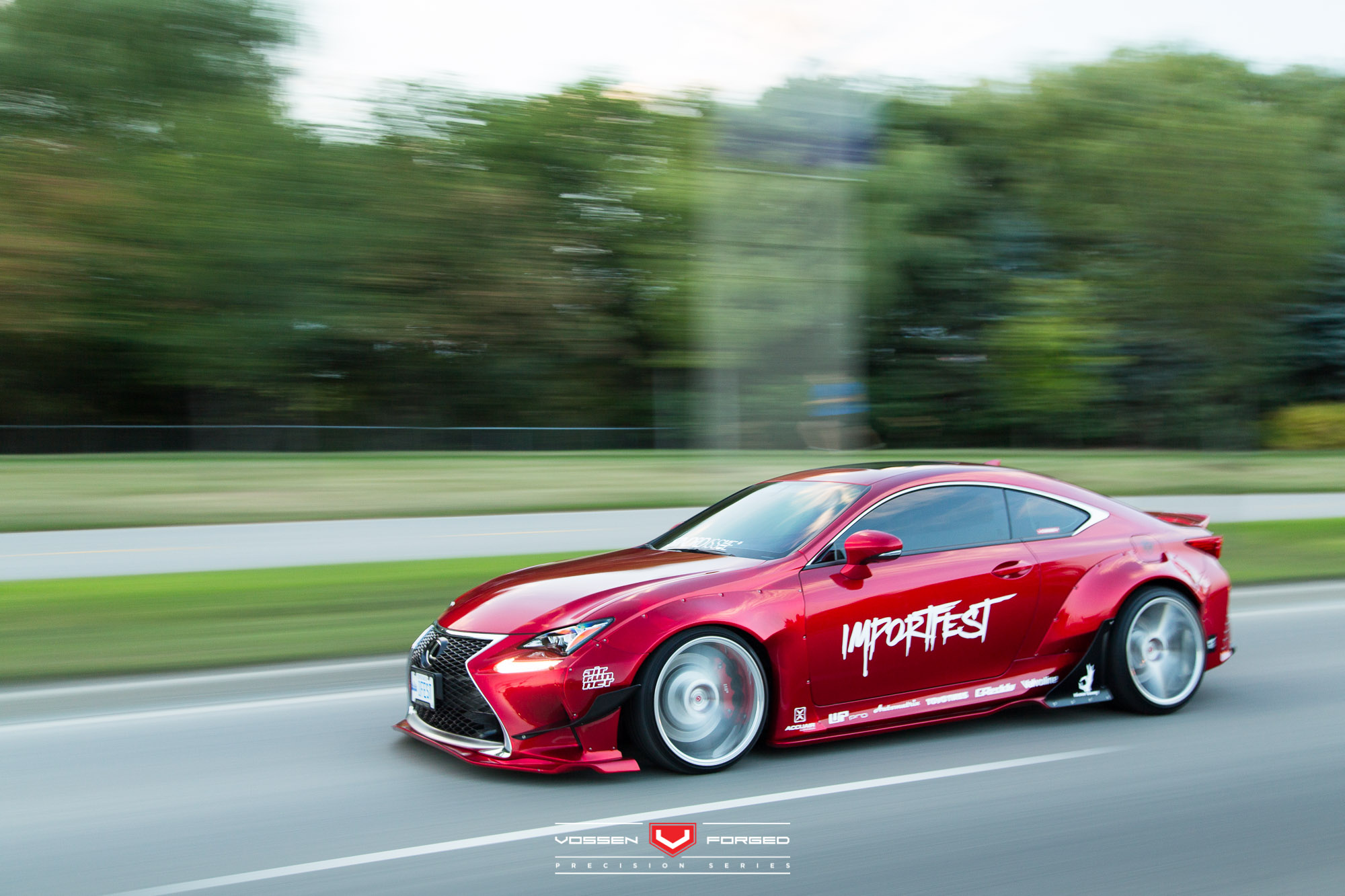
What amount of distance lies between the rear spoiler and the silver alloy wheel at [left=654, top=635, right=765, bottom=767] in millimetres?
2892

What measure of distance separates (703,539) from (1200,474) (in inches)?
955

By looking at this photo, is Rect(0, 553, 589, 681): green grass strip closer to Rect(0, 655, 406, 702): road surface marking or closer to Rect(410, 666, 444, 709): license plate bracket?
Rect(0, 655, 406, 702): road surface marking

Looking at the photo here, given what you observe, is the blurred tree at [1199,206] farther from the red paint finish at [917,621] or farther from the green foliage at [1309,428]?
the green foliage at [1309,428]

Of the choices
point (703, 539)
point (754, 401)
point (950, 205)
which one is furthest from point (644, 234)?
point (703, 539)

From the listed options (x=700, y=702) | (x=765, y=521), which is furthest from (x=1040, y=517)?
(x=700, y=702)

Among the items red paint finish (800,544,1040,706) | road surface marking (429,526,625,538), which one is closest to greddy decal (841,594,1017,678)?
red paint finish (800,544,1040,706)

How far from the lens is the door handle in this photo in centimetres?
583

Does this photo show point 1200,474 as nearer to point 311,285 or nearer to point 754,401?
point 754,401

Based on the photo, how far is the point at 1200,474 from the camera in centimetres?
2714

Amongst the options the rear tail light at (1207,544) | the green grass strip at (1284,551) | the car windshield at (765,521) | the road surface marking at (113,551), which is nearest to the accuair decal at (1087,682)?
the rear tail light at (1207,544)

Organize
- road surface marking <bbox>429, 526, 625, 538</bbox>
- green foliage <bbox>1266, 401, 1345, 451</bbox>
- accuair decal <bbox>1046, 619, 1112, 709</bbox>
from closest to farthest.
Result: accuair decal <bbox>1046, 619, 1112, 709</bbox>, road surface marking <bbox>429, 526, 625, 538</bbox>, green foliage <bbox>1266, 401, 1345, 451</bbox>

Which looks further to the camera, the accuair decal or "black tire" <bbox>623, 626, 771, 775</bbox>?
the accuair decal

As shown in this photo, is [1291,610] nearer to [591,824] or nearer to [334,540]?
[591,824]

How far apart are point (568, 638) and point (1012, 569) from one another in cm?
233
